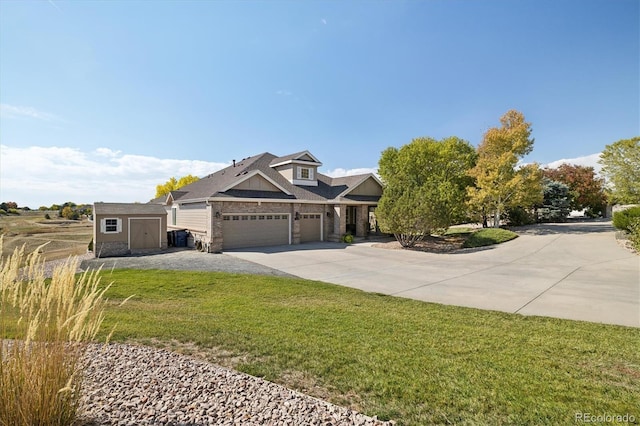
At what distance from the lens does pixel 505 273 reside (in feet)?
35.2

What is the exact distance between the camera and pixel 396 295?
26.5 ft

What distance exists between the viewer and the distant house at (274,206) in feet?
56.4

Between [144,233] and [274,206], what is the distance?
785 cm

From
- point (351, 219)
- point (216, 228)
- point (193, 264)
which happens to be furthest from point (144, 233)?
point (351, 219)

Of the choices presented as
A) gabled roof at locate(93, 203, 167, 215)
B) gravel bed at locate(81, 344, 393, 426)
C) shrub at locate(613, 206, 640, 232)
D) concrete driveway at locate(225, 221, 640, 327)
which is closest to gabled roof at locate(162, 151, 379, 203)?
gabled roof at locate(93, 203, 167, 215)

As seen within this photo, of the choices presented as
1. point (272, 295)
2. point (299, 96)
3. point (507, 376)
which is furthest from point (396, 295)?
point (299, 96)

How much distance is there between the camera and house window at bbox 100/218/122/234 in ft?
52.5

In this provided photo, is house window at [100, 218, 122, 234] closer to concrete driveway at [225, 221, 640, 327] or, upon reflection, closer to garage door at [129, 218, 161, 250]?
garage door at [129, 218, 161, 250]

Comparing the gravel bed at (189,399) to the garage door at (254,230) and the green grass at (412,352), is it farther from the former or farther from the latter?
the garage door at (254,230)

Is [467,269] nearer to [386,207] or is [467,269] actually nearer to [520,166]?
[386,207]

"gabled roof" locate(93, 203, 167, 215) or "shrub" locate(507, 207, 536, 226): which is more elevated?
"gabled roof" locate(93, 203, 167, 215)

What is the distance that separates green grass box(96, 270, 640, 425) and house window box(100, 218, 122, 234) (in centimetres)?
1125

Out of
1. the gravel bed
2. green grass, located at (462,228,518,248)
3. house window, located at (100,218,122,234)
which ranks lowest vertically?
the gravel bed

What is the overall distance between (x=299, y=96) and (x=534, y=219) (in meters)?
27.9
